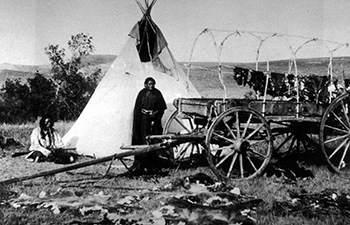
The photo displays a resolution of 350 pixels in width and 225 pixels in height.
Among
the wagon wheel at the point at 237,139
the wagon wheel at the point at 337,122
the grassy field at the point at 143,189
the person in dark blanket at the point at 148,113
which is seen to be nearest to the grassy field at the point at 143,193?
the grassy field at the point at 143,189

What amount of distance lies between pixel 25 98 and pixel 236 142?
32.4 feet

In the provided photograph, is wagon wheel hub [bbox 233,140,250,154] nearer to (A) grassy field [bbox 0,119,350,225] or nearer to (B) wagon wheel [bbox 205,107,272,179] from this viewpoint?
(B) wagon wheel [bbox 205,107,272,179]

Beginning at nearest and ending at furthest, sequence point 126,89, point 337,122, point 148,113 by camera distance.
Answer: point 337,122 → point 148,113 → point 126,89

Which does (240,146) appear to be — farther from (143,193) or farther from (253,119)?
(143,193)

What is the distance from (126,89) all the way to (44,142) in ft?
6.44

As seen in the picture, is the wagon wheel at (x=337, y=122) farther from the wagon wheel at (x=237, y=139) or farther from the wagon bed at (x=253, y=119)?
the wagon wheel at (x=237, y=139)

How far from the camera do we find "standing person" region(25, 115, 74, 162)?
751 centimetres

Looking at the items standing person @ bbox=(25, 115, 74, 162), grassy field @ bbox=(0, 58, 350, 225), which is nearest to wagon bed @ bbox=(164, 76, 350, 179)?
grassy field @ bbox=(0, 58, 350, 225)

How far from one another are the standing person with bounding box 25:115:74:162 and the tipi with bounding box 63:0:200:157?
0.75 m

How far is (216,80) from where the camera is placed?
2683cm

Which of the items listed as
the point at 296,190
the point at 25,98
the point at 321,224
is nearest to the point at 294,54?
the point at 296,190

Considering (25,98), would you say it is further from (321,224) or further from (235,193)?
(321,224)

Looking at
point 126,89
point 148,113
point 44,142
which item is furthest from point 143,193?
point 126,89

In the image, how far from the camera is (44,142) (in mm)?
7672
